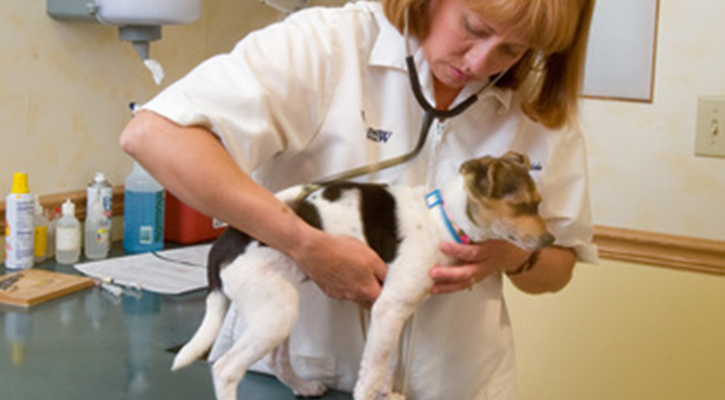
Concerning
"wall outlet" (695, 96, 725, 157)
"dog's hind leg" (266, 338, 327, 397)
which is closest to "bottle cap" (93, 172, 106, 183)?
"dog's hind leg" (266, 338, 327, 397)

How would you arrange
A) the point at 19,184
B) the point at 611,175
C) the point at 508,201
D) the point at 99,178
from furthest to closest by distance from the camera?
the point at 611,175 → the point at 99,178 → the point at 19,184 → the point at 508,201

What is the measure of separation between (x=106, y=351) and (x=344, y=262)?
1.98ft

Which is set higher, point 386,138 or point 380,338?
point 386,138

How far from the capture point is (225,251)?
0.96m

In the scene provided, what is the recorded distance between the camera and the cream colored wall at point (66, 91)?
5.82ft

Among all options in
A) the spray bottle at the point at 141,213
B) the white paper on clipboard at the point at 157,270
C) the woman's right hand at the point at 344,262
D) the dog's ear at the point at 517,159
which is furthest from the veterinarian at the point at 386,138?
the spray bottle at the point at 141,213

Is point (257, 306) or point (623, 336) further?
point (623, 336)

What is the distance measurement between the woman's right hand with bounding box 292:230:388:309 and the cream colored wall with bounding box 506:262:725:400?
4.13 feet

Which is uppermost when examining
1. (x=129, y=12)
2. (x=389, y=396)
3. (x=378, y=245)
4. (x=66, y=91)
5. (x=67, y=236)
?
(x=129, y=12)

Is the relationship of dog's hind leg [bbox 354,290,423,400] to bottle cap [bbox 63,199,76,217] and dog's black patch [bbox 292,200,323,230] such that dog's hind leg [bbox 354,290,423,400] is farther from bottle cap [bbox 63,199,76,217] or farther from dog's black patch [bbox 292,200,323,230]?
bottle cap [bbox 63,199,76,217]

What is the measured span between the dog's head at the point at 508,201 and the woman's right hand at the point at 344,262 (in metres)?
0.14

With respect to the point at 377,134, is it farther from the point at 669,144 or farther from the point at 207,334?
the point at 669,144

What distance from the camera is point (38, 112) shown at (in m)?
1.84

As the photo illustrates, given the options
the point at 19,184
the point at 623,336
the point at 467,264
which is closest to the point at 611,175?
the point at 623,336
